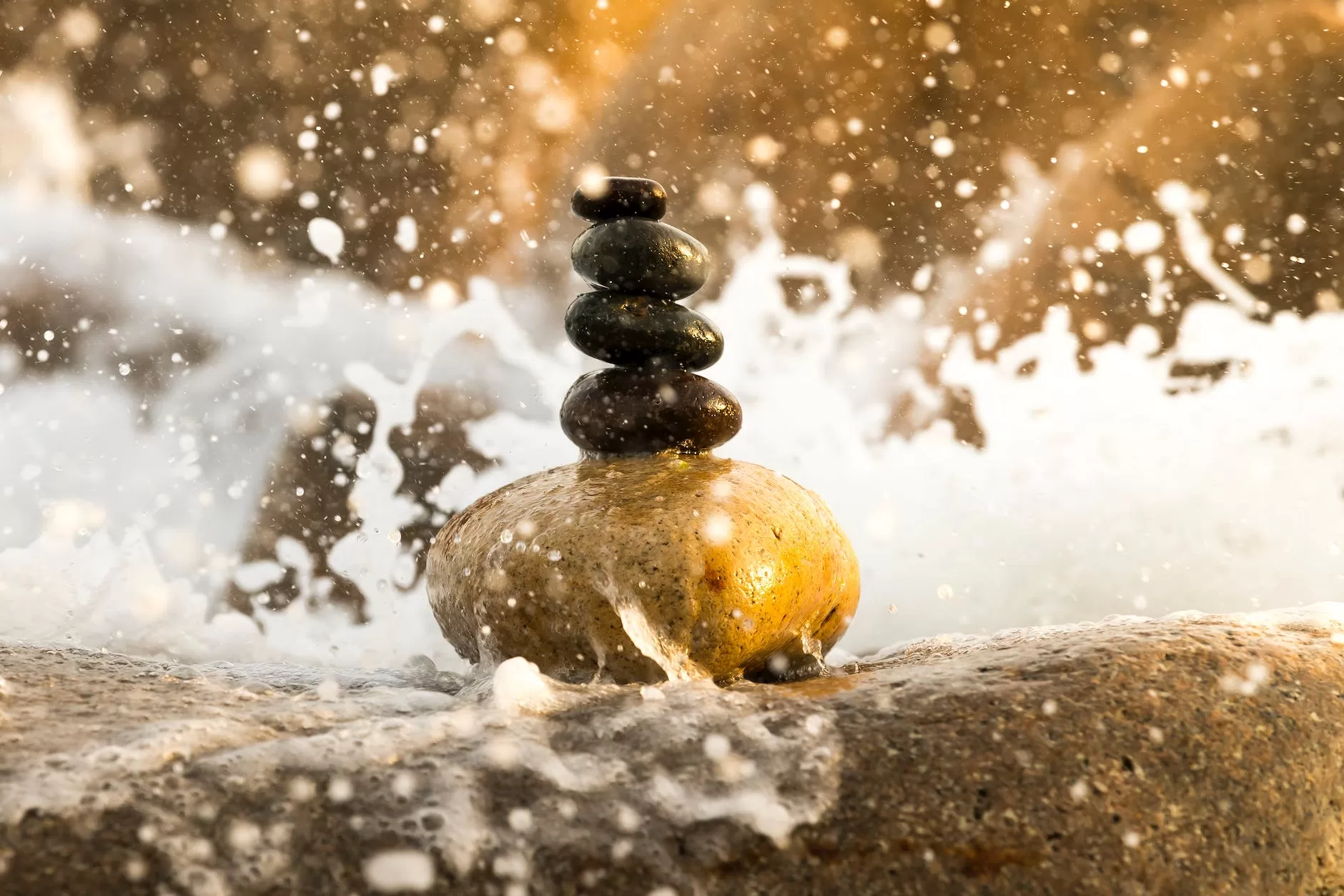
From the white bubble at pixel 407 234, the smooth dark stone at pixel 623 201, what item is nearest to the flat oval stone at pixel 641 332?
the smooth dark stone at pixel 623 201

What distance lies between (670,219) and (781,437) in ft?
4.17

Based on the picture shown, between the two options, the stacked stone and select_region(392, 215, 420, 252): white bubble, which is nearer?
the stacked stone

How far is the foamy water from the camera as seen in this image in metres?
4.42

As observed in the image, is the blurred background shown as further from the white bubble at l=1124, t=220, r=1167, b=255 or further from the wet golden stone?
the wet golden stone

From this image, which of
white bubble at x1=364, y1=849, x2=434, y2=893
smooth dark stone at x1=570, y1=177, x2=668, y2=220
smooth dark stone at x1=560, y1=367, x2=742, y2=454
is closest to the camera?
white bubble at x1=364, y1=849, x2=434, y2=893

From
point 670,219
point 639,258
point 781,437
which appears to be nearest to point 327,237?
point 670,219

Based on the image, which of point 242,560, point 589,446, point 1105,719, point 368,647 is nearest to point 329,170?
point 242,560

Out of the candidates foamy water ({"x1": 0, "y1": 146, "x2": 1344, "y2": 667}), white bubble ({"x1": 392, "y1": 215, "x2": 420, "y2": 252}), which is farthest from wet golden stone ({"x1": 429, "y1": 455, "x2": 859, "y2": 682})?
white bubble ({"x1": 392, "y1": 215, "x2": 420, "y2": 252})

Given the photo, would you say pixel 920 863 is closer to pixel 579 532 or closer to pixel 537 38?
pixel 579 532

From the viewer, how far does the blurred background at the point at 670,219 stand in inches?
192

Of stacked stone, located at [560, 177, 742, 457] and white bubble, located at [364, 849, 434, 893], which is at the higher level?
stacked stone, located at [560, 177, 742, 457]

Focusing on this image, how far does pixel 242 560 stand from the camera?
4.85 m

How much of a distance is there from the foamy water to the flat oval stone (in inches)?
70.5

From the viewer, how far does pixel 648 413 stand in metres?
2.82
